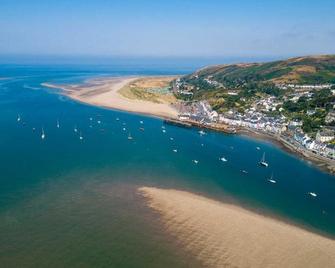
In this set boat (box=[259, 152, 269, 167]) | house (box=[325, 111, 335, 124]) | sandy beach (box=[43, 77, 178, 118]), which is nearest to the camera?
boat (box=[259, 152, 269, 167])

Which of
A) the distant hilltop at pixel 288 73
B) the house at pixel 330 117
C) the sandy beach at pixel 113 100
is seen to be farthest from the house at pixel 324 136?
the distant hilltop at pixel 288 73

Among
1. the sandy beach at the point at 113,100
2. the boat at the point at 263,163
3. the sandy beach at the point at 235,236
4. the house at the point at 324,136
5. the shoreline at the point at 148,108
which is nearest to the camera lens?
the sandy beach at the point at 235,236

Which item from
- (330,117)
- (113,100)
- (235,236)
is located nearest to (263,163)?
(235,236)

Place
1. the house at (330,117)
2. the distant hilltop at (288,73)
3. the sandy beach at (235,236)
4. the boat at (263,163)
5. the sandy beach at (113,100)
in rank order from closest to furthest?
the sandy beach at (235,236) < the boat at (263,163) < the house at (330,117) < the sandy beach at (113,100) < the distant hilltop at (288,73)

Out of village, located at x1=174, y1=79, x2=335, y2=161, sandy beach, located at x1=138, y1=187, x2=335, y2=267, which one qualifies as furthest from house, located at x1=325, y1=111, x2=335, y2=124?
sandy beach, located at x1=138, y1=187, x2=335, y2=267

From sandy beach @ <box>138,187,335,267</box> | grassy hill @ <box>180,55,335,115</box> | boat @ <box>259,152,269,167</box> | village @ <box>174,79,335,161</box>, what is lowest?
sandy beach @ <box>138,187,335,267</box>

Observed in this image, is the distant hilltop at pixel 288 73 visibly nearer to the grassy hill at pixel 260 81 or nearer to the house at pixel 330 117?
the grassy hill at pixel 260 81

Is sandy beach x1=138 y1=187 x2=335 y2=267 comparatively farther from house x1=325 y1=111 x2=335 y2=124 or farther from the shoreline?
house x1=325 y1=111 x2=335 y2=124

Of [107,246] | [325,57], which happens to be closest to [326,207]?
[107,246]
